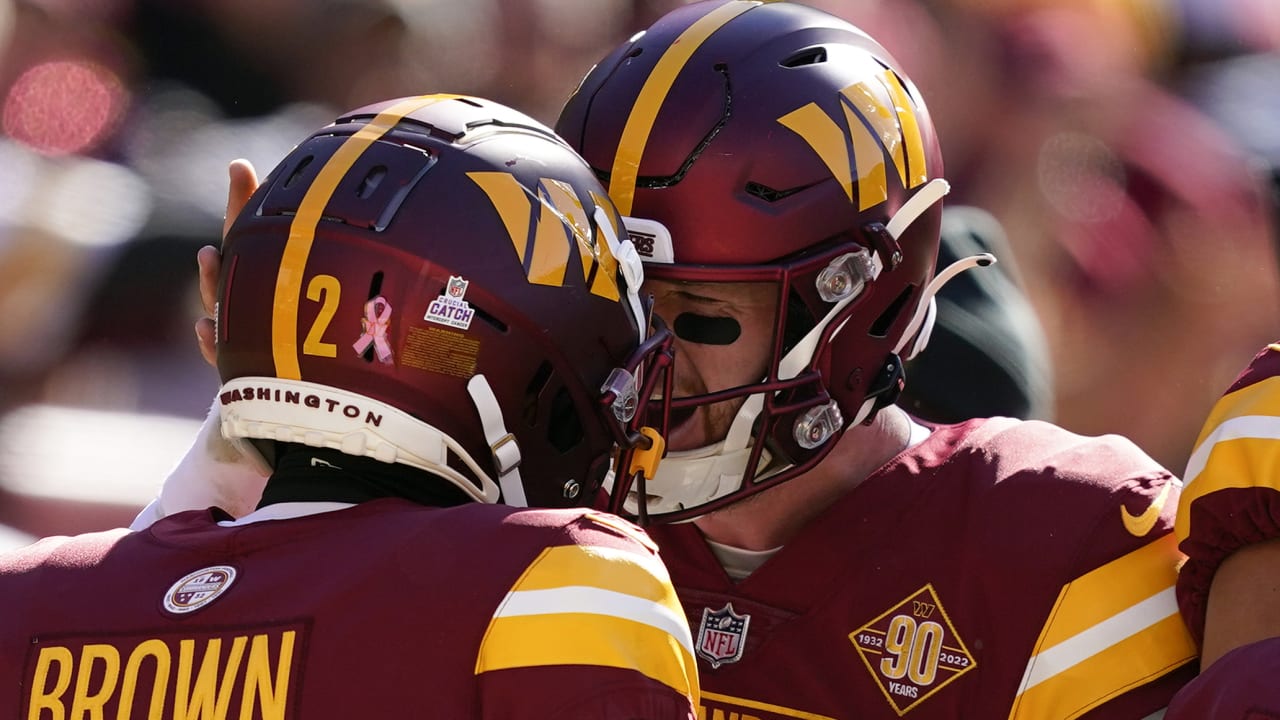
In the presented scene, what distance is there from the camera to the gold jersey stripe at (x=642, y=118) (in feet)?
7.50

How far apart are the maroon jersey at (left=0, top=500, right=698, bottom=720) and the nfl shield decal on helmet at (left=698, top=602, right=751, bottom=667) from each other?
731 millimetres

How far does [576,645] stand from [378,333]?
0.46 meters

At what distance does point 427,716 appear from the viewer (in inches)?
56.0

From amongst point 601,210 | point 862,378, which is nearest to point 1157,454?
point 862,378

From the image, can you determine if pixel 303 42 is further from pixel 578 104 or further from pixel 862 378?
pixel 862 378

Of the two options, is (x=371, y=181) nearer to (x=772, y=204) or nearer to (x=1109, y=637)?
(x=772, y=204)

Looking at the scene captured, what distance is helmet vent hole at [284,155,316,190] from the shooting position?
178 centimetres

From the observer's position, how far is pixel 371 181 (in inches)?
68.7

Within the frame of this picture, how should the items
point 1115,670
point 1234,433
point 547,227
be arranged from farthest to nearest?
point 1115,670, point 1234,433, point 547,227

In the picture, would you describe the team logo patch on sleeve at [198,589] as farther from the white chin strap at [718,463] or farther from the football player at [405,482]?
the white chin strap at [718,463]

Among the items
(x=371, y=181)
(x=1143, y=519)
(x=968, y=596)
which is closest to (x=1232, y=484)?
(x=1143, y=519)

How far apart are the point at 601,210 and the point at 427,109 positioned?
25cm

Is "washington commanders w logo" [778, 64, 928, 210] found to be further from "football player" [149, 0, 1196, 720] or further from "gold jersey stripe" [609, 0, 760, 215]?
"gold jersey stripe" [609, 0, 760, 215]

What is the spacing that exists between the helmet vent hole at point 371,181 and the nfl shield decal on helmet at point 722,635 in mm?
922
